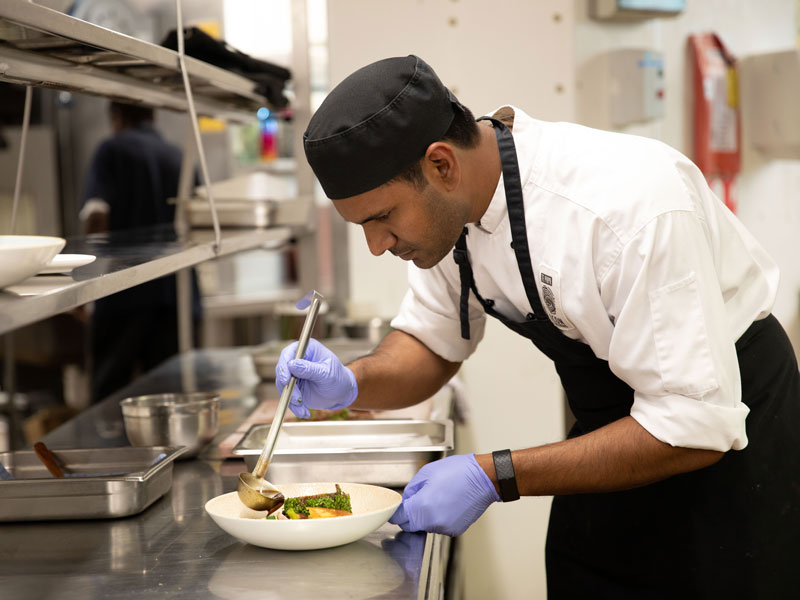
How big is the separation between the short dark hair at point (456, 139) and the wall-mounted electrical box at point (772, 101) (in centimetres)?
297

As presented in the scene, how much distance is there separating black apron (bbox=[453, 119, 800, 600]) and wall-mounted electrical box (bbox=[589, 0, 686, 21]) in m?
2.05

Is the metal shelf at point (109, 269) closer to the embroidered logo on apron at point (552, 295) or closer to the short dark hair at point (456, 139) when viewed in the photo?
the short dark hair at point (456, 139)

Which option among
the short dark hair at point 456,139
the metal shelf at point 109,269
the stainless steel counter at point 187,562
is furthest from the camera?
the short dark hair at point 456,139

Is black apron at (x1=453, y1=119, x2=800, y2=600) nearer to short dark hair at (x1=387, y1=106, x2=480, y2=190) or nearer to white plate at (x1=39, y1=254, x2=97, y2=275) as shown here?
short dark hair at (x1=387, y1=106, x2=480, y2=190)

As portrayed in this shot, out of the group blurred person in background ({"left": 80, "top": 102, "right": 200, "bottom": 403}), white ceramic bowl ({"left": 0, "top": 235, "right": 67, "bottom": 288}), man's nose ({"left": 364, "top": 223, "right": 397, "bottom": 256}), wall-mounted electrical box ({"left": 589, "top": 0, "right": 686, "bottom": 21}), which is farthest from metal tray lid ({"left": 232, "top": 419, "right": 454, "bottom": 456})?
blurred person in background ({"left": 80, "top": 102, "right": 200, "bottom": 403})

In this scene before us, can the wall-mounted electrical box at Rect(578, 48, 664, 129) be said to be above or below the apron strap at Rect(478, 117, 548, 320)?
above

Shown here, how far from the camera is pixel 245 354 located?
3467 mm

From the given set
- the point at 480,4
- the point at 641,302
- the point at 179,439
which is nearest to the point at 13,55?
the point at 179,439

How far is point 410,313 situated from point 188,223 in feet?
3.58

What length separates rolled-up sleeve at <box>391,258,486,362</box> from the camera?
1.96 metres

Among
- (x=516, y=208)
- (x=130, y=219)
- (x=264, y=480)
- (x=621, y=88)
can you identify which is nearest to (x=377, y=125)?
(x=516, y=208)

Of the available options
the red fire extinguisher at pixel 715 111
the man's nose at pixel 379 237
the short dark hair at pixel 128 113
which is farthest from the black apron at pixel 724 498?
the short dark hair at pixel 128 113

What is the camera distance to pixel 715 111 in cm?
412

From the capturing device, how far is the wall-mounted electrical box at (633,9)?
345 cm
